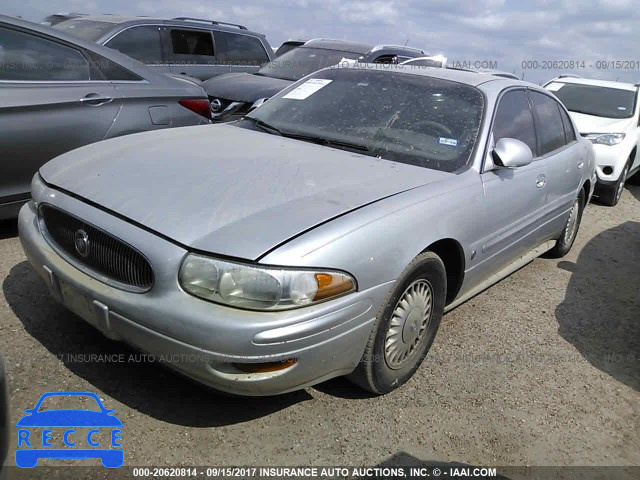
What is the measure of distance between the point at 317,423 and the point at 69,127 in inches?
109

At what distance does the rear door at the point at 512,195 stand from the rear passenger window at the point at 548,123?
0.48 feet

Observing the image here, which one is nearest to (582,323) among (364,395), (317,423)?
(364,395)

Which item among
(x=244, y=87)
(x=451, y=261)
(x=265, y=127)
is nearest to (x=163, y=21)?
(x=244, y=87)

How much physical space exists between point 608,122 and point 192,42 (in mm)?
5985

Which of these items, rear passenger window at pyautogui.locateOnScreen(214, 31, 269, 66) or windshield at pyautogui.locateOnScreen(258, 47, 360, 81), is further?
rear passenger window at pyautogui.locateOnScreen(214, 31, 269, 66)

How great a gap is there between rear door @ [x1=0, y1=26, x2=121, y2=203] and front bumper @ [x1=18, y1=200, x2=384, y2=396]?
1.69m

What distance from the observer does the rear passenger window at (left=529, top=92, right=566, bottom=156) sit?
4.06m

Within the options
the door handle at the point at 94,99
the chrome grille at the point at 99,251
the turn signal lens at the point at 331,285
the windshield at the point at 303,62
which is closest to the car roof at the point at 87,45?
the door handle at the point at 94,99

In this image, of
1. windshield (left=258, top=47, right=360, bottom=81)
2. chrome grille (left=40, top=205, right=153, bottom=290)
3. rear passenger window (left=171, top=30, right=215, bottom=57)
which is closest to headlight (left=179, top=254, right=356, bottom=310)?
chrome grille (left=40, top=205, right=153, bottom=290)

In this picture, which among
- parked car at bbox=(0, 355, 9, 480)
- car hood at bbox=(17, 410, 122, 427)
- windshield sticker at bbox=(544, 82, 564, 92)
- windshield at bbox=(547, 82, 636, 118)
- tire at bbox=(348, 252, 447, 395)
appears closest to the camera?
parked car at bbox=(0, 355, 9, 480)

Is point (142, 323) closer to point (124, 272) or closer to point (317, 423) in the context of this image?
point (124, 272)

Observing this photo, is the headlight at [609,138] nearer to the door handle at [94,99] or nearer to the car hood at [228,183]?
the car hood at [228,183]

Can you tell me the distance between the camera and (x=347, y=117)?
136 inches

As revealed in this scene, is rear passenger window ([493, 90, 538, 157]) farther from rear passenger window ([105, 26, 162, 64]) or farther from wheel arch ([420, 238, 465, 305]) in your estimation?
rear passenger window ([105, 26, 162, 64])
